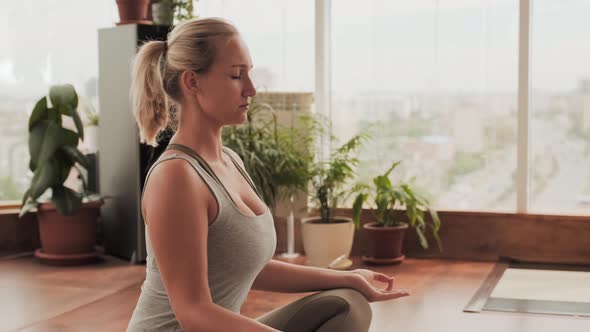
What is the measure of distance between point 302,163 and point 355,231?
0.60 meters

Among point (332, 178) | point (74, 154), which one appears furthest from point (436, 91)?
point (74, 154)

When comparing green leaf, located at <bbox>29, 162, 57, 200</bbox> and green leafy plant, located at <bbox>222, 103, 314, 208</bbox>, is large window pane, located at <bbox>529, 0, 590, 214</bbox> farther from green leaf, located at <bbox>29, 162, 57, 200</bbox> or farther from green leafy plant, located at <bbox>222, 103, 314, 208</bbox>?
green leaf, located at <bbox>29, 162, 57, 200</bbox>

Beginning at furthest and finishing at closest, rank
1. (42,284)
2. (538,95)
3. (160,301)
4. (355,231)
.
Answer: (355,231), (538,95), (42,284), (160,301)

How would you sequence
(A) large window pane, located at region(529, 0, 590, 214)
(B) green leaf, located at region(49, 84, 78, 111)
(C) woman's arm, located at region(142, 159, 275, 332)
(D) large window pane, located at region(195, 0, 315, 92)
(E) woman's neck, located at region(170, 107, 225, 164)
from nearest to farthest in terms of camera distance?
(C) woman's arm, located at region(142, 159, 275, 332)
(E) woman's neck, located at region(170, 107, 225, 164)
(A) large window pane, located at region(529, 0, 590, 214)
(B) green leaf, located at region(49, 84, 78, 111)
(D) large window pane, located at region(195, 0, 315, 92)

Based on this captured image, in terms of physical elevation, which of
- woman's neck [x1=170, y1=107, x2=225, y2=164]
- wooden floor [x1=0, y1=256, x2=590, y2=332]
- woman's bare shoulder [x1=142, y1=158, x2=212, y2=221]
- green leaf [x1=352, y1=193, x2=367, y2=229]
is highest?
woman's neck [x1=170, y1=107, x2=225, y2=164]

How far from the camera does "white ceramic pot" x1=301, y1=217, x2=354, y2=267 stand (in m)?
4.74

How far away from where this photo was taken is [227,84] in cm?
180

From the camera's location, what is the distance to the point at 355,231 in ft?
16.8

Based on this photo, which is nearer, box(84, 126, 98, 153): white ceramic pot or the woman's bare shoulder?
the woman's bare shoulder

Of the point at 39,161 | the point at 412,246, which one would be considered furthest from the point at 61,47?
the point at 412,246

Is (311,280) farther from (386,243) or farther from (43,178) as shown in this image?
(43,178)

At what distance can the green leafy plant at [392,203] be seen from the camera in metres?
4.71

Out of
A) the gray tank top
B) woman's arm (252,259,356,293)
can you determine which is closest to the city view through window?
woman's arm (252,259,356,293)

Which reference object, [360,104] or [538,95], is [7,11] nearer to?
[360,104]
